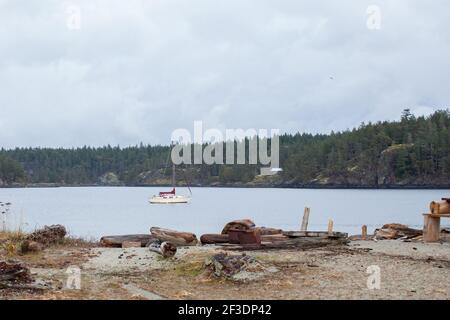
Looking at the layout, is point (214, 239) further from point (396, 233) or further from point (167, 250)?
point (396, 233)

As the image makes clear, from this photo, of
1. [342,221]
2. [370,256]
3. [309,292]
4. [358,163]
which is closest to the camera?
[309,292]

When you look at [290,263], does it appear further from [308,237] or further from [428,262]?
[308,237]

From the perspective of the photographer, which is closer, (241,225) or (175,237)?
(241,225)

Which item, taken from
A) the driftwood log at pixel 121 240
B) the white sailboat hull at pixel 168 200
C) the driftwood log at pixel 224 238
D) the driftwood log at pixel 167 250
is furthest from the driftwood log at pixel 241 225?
the white sailboat hull at pixel 168 200

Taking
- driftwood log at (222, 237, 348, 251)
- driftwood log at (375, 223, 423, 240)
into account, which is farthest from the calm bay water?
driftwood log at (375, 223, 423, 240)

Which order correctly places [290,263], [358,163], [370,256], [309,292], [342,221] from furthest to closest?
[358,163], [342,221], [370,256], [290,263], [309,292]

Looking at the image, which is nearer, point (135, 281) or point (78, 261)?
point (135, 281)

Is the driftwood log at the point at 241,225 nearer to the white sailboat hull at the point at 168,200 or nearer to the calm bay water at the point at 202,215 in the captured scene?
the calm bay water at the point at 202,215

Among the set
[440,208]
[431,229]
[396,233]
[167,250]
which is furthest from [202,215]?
[167,250]

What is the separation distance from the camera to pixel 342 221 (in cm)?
7500

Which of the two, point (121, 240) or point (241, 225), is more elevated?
point (241, 225)

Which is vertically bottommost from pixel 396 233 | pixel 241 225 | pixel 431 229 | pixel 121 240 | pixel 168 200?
pixel 168 200
